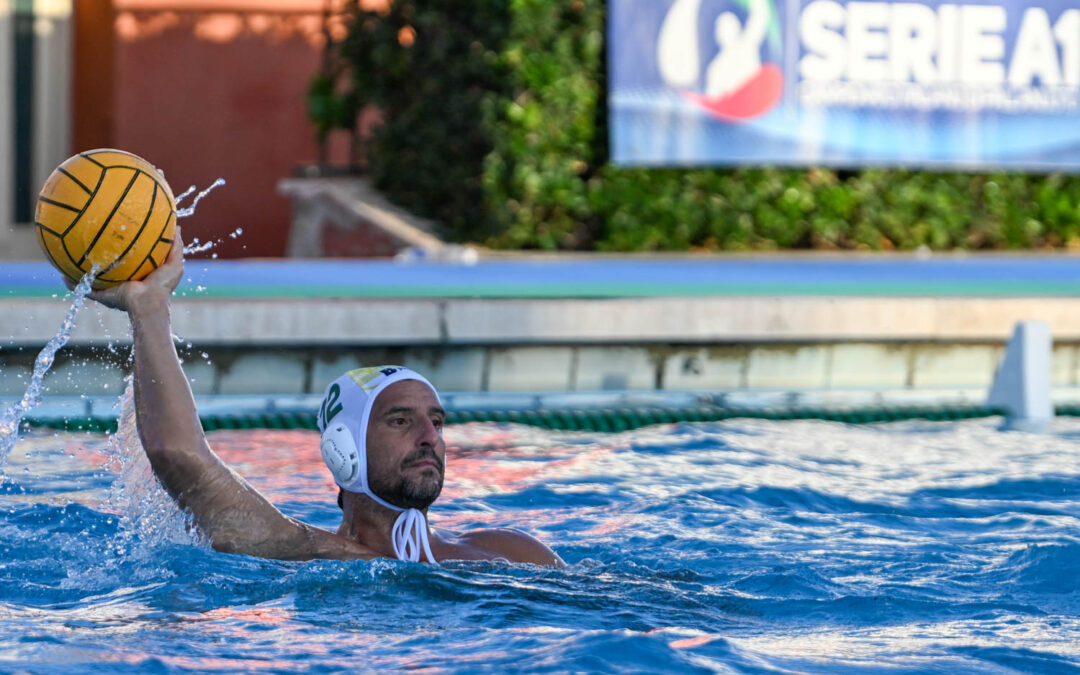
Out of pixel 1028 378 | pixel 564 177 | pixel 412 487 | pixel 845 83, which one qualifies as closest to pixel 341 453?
pixel 412 487

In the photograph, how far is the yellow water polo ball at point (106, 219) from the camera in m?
3.15

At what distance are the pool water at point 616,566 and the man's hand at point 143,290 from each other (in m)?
0.51

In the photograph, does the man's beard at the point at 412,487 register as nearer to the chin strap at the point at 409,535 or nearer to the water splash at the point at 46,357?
the chin strap at the point at 409,535

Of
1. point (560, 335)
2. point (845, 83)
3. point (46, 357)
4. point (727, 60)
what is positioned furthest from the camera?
point (845, 83)

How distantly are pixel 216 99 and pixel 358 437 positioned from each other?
9455 mm

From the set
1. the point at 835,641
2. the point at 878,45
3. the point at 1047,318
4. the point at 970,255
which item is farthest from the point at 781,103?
the point at 835,641

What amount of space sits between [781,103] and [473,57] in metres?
2.29

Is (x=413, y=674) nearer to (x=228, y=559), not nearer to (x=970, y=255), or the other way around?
(x=228, y=559)

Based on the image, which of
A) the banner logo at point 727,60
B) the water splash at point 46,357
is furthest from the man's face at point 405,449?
the banner logo at point 727,60

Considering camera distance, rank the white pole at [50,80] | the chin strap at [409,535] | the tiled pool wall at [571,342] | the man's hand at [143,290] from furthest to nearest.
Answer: the white pole at [50,80]
the tiled pool wall at [571,342]
the chin strap at [409,535]
the man's hand at [143,290]

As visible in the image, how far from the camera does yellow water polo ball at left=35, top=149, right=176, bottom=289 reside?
315 centimetres

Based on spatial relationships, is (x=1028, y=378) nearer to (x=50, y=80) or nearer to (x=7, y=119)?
(x=7, y=119)

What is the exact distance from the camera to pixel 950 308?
6.40 metres

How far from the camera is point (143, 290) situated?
305 cm
